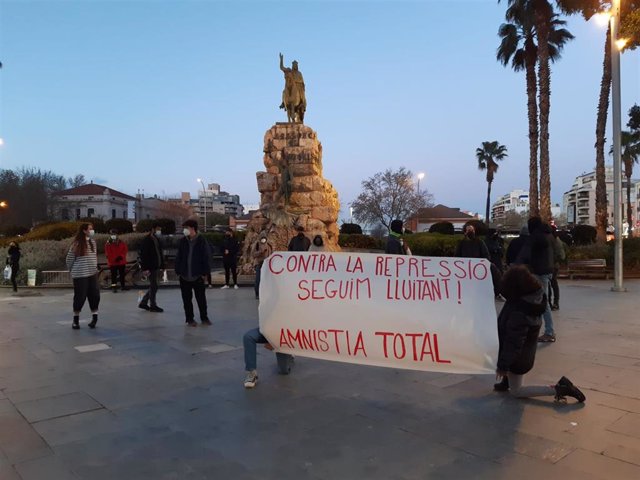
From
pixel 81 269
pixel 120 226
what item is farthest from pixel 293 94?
pixel 120 226

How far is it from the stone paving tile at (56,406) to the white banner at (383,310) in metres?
1.83

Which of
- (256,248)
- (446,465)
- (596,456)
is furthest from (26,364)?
(256,248)

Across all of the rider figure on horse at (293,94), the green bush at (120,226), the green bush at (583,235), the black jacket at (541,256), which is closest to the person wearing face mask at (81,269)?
the black jacket at (541,256)

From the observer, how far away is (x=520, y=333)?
447 centimetres

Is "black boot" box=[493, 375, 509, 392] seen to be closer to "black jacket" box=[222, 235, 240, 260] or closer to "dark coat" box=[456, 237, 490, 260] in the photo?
"dark coat" box=[456, 237, 490, 260]

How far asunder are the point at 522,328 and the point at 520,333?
5cm

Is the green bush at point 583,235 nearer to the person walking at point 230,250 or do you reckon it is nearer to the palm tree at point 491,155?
the person walking at point 230,250

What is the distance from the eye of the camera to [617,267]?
14086 mm

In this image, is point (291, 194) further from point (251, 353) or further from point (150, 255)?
point (251, 353)

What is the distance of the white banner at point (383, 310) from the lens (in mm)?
4434

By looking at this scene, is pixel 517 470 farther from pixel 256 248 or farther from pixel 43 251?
pixel 43 251

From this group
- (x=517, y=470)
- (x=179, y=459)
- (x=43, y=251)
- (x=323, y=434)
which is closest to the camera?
(x=517, y=470)

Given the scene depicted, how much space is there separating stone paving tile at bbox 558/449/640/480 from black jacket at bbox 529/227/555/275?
14.1 ft

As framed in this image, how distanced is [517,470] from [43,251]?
19541 millimetres
